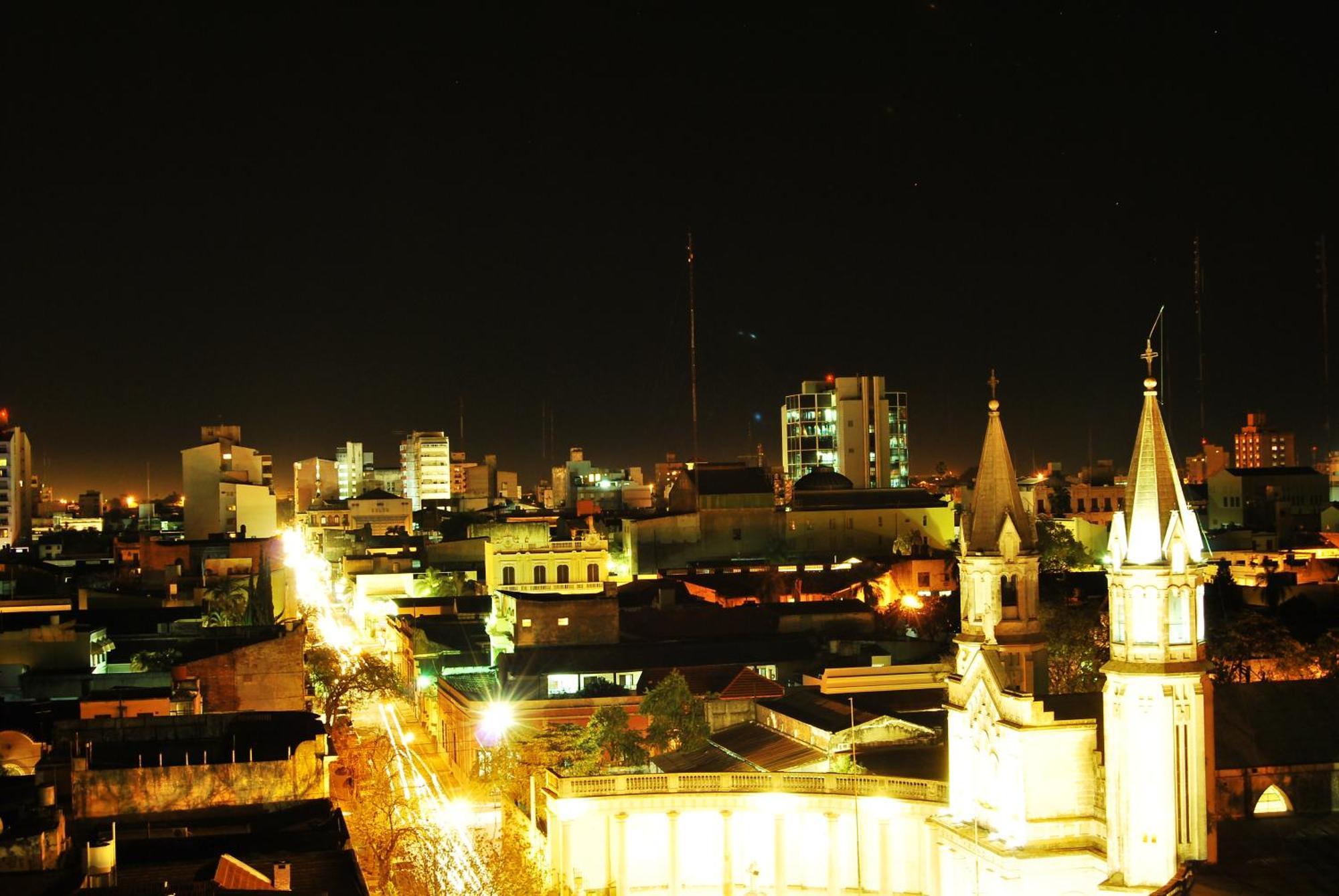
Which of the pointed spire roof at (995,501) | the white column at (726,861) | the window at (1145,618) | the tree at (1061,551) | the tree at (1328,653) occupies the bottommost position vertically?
the white column at (726,861)

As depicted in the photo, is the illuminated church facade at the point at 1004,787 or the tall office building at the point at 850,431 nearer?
the illuminated church facade at the point at 1004,787

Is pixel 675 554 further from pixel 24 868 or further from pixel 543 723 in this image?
pixel 24 868

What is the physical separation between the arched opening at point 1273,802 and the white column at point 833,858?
466 inches

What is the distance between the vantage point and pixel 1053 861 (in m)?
38.2

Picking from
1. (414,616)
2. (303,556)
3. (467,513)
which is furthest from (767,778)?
(467,513)

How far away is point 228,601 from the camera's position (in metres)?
86.8

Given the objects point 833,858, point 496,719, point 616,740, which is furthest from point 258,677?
point 833,858

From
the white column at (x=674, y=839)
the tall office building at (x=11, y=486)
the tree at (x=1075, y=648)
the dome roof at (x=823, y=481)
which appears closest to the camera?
the white column at (x=674, y=839)

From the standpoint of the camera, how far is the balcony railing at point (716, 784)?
45.6m

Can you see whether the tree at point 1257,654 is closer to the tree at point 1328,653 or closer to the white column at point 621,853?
the tree at point 1328,653

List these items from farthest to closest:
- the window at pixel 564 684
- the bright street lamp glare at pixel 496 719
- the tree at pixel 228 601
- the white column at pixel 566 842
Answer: the tree at pixel 228 601 → the window at pixel 564 684 → the bright street lamp glare at pixel 496 719 → the white column at pixel 566 842

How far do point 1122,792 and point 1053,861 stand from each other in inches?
164

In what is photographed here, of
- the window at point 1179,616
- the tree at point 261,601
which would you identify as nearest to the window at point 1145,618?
the window at point 1179,616

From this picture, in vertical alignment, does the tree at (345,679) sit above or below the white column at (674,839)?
above
